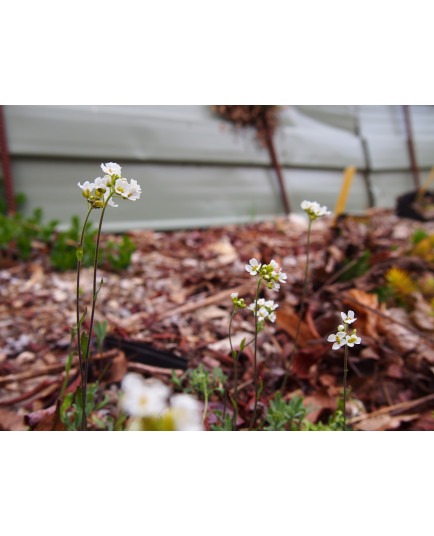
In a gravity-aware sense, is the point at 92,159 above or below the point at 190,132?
below

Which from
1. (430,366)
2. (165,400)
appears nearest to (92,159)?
(165,400)

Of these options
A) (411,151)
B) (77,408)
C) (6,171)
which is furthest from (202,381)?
(411,151)

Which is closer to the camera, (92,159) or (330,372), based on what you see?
(330,372)

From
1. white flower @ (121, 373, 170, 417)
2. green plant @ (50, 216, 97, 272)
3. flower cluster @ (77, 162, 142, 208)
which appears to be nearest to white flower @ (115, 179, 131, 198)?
A: flower cluster @ (77, 162, 142, 208)

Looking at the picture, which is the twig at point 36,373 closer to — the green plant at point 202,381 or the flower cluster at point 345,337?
the green plant at point 202,381

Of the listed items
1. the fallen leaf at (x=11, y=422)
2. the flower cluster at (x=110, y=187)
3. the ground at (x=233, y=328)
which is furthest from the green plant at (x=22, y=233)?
the flower cluster at (x=110, y=187)

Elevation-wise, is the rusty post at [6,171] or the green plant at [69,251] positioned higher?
the rusty post at [6,171]

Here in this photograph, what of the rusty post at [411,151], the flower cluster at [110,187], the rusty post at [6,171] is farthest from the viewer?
the rusty post at [411,151]
